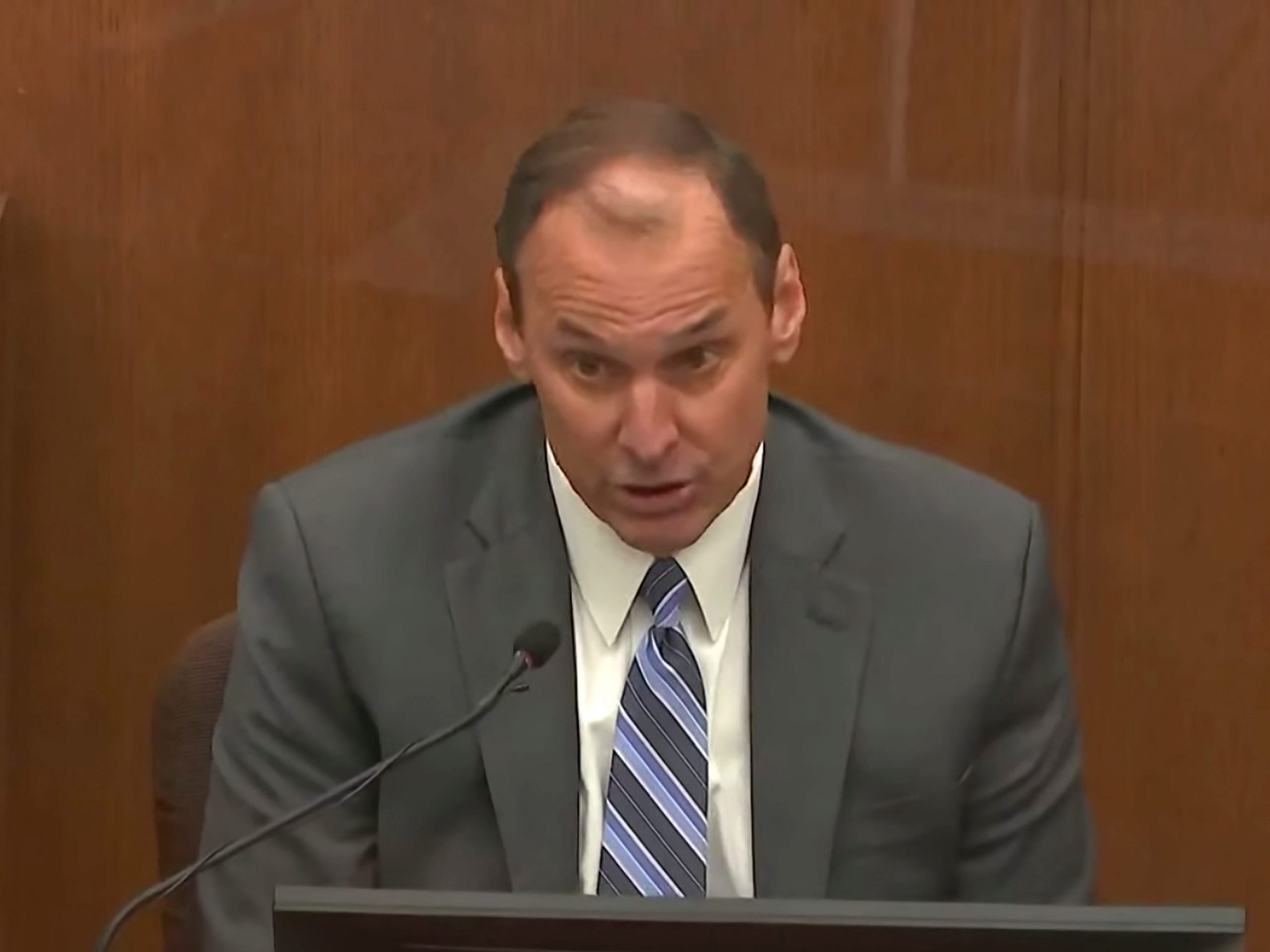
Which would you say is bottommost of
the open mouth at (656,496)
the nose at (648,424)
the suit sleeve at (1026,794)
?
the suit sleeve at (1026,794)

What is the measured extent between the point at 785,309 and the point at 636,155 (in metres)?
0.18

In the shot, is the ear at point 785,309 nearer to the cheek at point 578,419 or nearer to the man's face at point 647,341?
the man's face at point 647,341

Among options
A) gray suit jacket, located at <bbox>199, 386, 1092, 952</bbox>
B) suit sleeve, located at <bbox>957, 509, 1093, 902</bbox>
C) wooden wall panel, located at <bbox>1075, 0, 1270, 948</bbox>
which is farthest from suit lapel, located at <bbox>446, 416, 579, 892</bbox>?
wooden wall panel, located at <bbox>1075, 0, 1270, 948</bbox>

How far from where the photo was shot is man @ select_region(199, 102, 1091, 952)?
1193 millimetres

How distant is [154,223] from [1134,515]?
114cm

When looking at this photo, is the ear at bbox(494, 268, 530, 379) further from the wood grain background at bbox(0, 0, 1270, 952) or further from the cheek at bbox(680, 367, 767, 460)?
the wood grain background at bbox(0, 0, 1270, 952)

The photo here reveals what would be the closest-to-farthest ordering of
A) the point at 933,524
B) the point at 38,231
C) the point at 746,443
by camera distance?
the point at 746,443
the point at 933,524
the point at 38,231

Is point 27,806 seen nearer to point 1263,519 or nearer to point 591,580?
point 591,580

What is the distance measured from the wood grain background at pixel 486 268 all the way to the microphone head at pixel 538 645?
0.92 m

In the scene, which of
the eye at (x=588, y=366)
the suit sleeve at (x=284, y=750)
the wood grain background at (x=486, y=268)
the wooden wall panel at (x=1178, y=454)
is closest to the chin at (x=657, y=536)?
the eye at (x=588, y=366)

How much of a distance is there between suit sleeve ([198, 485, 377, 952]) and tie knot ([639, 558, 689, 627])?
0.22m

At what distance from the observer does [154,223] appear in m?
1.91

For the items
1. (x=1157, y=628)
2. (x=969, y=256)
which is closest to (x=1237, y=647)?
(x=1157, y=628)

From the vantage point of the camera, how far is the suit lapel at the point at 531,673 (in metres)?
1.23
